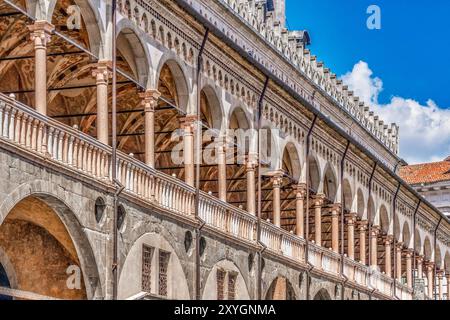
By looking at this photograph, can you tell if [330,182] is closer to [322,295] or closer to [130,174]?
[322,295]

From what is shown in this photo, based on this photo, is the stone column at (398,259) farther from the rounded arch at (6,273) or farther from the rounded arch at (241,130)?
the rounded arch at (6,273)

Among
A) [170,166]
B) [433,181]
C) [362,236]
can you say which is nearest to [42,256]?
[170,166]

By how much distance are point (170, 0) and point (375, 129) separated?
3564cm

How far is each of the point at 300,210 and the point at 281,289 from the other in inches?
131

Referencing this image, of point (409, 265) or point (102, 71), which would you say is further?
point (409, 265)

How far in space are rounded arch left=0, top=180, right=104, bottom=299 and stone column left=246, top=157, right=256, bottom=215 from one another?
10.3m

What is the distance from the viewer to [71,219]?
22.6 meters

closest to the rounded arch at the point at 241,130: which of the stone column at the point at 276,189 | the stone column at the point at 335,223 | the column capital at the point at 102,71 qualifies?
the stone column at the point at 276,189

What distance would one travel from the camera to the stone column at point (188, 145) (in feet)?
95.7

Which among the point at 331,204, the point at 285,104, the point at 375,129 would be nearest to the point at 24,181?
the point at 285,104

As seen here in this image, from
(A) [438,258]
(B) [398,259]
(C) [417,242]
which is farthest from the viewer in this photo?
(A) [438,258]

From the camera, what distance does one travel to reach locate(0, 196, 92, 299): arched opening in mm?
23047

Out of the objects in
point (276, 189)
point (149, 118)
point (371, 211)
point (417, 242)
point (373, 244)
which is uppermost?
point (417, 242)

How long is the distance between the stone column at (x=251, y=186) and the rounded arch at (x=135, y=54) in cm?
683
